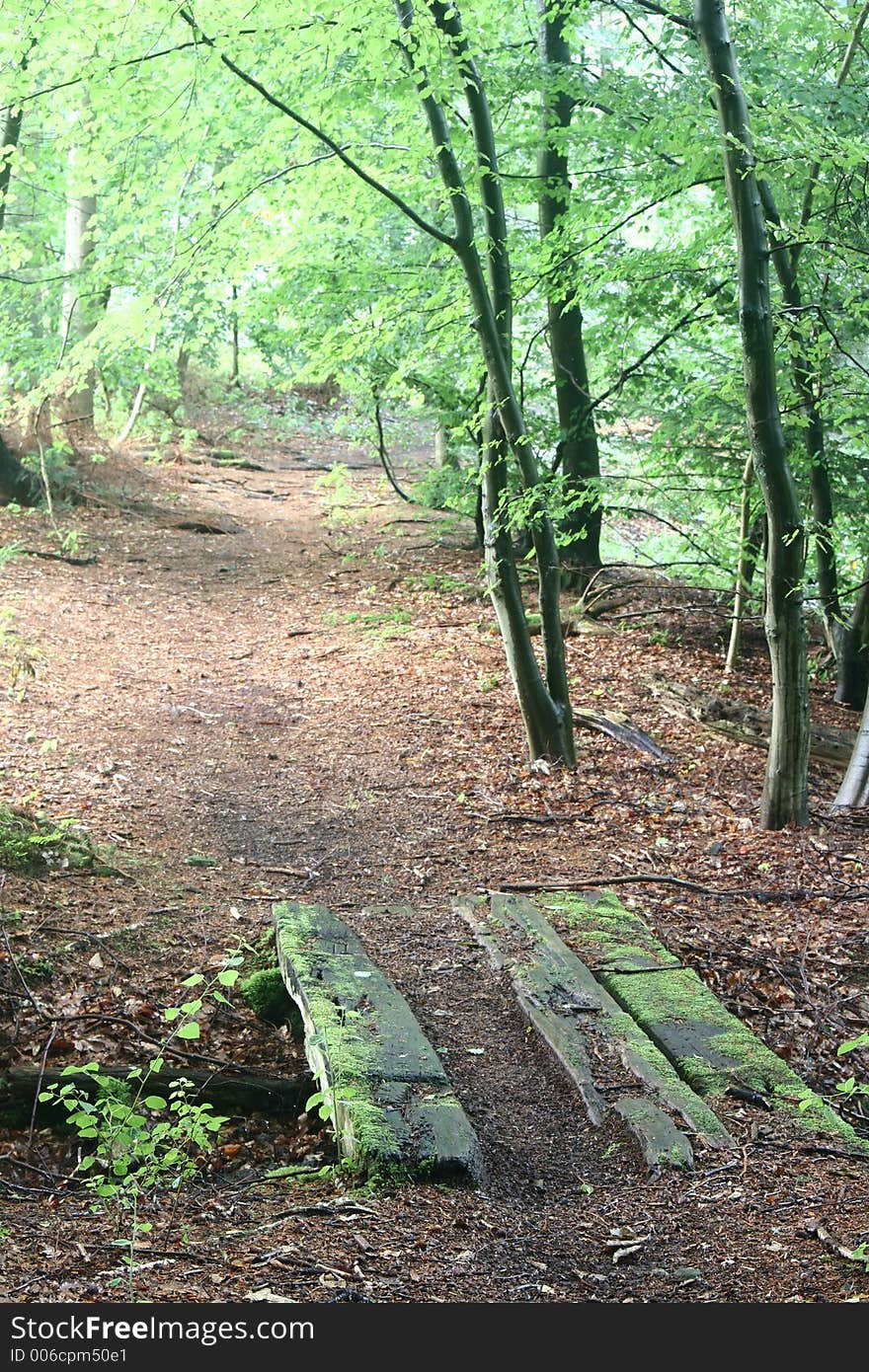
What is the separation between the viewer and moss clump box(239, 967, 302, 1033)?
5.10 m

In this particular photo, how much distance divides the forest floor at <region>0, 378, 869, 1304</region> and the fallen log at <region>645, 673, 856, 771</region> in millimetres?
202

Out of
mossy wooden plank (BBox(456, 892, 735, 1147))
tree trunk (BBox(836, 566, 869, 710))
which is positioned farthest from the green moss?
tree trunk (BBox(836, 566, 869, 710))

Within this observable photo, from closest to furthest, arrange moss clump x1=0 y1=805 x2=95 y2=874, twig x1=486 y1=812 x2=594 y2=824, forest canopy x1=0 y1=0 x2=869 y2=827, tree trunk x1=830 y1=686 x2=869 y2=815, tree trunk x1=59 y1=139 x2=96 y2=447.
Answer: moss clump x1=0 y1=805 x2=95 y2=874 → forest canopy x1=0 y1=0 x2=869 y2=827 → twig x1=486 y1=812 x2=594 y2=824 → tree trunk x1=830 y1=686 x2=869 y2=815 → tree trunk x1=59 y1=139 x2=96 y2=447

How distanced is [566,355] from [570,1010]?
929cm

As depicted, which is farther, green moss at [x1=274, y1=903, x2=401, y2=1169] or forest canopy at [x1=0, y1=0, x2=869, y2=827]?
forest canopy at [x1=0, y1=0, x2=869, y2=827]

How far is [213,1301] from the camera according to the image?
8.79ft

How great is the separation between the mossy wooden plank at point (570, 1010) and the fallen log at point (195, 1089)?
106 cm

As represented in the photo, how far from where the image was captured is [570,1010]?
4820 mm

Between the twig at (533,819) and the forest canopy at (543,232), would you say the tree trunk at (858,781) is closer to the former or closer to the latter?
the forest canopy at (543,232)

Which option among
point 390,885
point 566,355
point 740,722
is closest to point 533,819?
point 390,885

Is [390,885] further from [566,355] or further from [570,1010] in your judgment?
[566,355]

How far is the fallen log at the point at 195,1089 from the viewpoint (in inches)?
161

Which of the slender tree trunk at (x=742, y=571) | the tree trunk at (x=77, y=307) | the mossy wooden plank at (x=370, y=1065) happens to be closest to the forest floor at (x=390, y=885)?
the mossy wooden plank at (x=370, y=1065)

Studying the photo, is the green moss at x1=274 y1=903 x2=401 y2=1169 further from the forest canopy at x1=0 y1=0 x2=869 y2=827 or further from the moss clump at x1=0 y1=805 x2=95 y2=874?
the forest canopy at x1=0 y1=0 x2=869 y2=827
